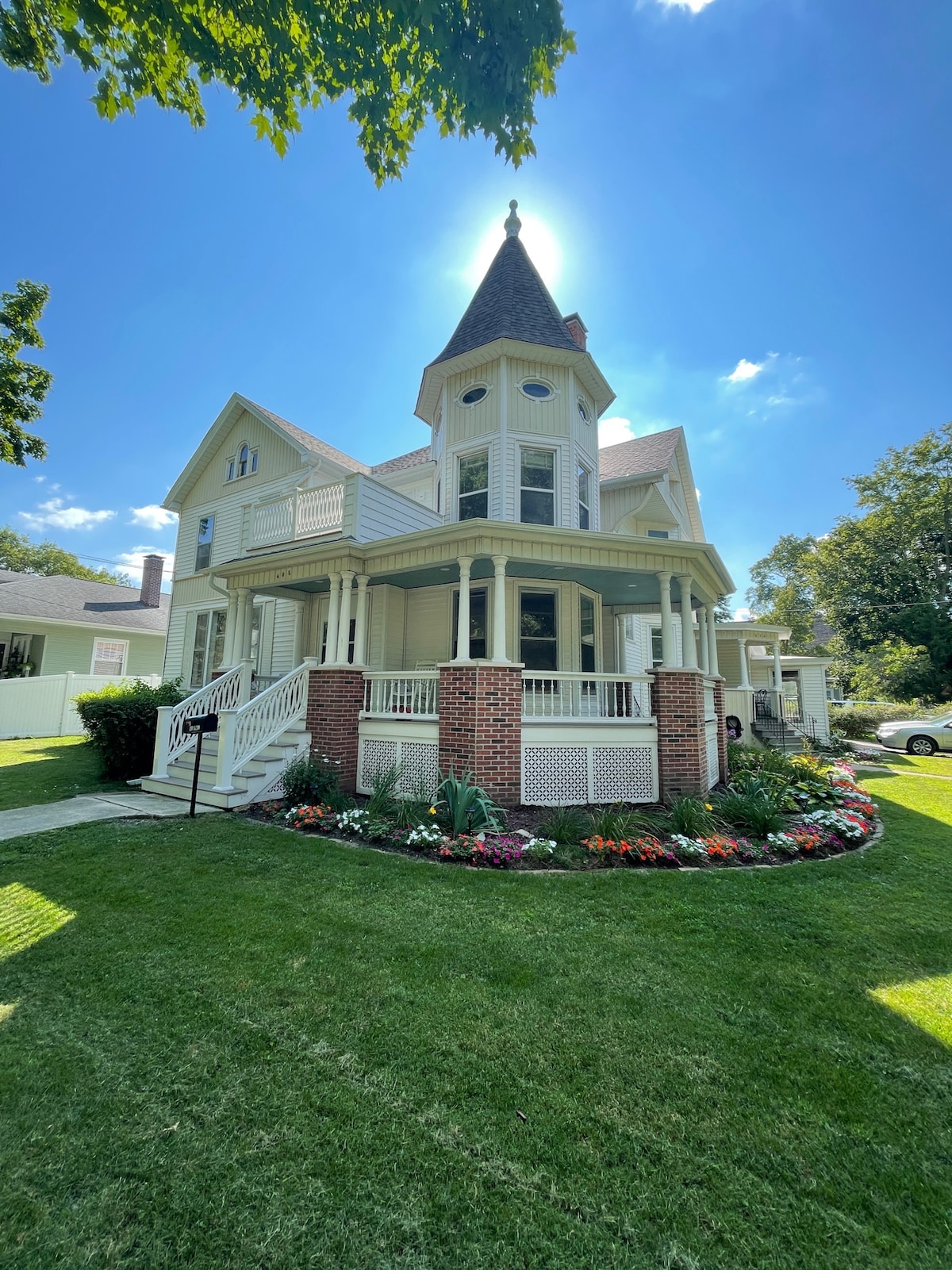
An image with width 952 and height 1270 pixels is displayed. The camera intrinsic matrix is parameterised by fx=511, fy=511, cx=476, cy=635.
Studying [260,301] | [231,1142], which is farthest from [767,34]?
[231,1142]

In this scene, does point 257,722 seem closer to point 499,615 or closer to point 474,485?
point 499,615

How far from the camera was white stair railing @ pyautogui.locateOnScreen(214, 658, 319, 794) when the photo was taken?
7449 millimetres

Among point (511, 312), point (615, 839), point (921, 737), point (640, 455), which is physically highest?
point (511, 312)

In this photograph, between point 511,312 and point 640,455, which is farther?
point 640,455

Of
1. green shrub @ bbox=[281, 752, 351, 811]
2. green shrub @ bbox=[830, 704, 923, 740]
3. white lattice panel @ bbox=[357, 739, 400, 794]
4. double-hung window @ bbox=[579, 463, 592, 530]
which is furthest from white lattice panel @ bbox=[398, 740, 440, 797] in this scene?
green shrub @ bbox=[830, 704, 923, 740]

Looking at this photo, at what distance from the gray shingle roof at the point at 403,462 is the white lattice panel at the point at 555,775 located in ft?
31.9

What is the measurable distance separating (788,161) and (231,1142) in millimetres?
13824

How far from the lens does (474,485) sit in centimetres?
1087

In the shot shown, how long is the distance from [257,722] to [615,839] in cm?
551

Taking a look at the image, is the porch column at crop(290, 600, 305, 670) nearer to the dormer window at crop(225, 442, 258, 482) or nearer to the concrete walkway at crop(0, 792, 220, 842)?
the concrete walkway at crop(0, 792, 220, 842)

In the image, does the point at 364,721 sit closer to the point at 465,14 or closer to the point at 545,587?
the point at 545,587

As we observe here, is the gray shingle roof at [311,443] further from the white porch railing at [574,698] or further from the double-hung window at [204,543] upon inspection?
the white porch railing at [574,698]

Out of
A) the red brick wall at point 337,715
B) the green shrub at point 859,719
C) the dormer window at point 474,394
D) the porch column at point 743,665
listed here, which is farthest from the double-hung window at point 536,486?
the green shrub at point 859,719

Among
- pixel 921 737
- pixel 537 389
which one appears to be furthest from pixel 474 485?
pixel 921 737
